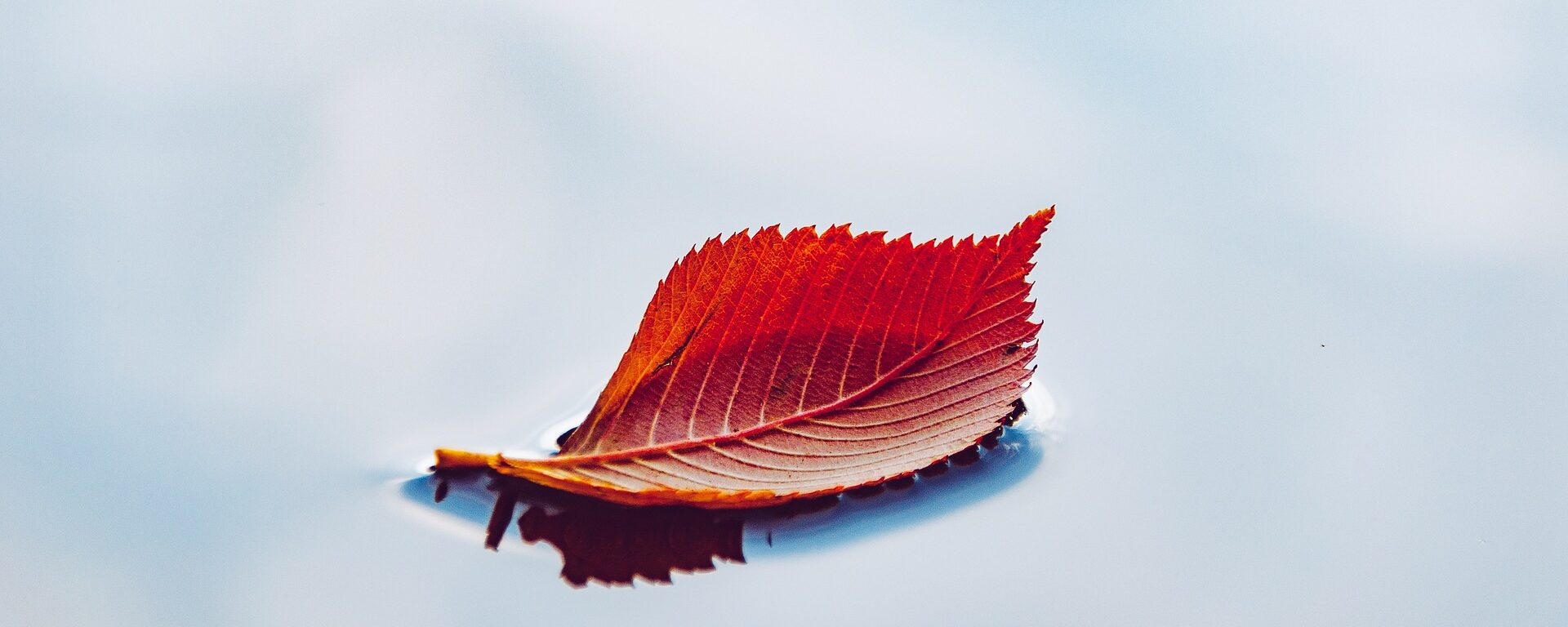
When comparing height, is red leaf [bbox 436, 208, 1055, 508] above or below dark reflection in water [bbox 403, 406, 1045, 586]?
above

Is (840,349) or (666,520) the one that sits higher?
(840,349)

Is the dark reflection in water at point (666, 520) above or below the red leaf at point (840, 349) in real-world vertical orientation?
below

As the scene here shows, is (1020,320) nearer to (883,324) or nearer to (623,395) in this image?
(883,324)

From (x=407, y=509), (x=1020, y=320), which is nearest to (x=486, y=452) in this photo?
(x=407, y=509)

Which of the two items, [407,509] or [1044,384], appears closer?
[407,509]
